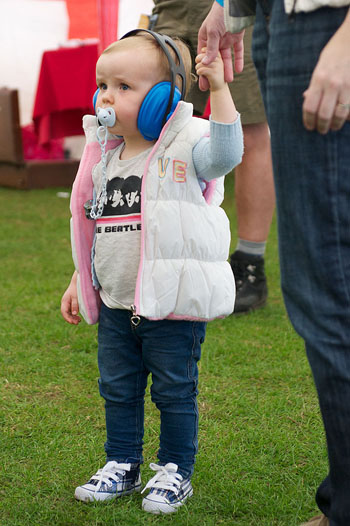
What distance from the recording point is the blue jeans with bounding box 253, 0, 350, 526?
102 centimetres

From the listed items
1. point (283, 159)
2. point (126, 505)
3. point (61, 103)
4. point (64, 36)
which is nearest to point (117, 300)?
point (126, 505)

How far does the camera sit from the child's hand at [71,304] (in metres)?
1.64

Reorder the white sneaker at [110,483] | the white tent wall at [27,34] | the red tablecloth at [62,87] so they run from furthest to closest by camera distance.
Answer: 1. the white tent wall at [27,34]
2. the red tablecloth at [62,87]
3. the white sneaker at [110,483]

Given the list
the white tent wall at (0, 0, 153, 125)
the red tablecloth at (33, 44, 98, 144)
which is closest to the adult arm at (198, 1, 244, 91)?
the red tablecloth at (33, 44, 98, 144)

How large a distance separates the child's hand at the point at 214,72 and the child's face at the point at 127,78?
0.55ft

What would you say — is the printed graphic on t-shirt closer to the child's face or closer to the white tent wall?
the child's face

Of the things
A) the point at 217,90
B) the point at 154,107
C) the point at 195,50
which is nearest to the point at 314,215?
the point at 217,90

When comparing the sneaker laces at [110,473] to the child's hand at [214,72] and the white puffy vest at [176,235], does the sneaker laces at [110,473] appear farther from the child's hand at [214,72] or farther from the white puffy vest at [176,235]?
the child's hand at [214,72]

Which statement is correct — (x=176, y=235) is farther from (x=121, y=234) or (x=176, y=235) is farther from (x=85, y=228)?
(x=85, y=228)

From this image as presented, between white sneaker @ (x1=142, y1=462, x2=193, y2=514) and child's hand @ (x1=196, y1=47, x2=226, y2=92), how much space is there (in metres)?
0.78

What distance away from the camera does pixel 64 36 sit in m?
7.94

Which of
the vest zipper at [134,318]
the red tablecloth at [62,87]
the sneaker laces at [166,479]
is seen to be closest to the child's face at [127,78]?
the vest zipper at [134,318]

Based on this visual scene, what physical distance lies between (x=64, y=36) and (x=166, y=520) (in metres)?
7.20

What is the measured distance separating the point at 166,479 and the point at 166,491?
0.02 metres
